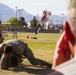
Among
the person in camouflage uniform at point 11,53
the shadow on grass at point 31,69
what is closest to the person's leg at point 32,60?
the person in camouflage uniform at point 11,53

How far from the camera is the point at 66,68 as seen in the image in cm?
133

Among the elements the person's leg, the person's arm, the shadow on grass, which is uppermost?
the person's arm

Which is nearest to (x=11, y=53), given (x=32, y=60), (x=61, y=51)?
(x=32, y=60)

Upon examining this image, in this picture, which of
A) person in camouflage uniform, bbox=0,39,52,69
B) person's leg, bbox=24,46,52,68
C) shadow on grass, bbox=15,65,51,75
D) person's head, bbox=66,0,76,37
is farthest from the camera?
person's leg, bbox=24,46,52,68

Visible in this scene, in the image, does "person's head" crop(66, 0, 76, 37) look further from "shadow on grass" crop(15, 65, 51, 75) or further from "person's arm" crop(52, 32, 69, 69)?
"shadow on grass" crop(15, 65, 51, 75)

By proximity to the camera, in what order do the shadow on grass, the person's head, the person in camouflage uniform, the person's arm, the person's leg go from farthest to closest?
the person's leg, the person in camouflage uniform, the shadow on grass, the person's arm, the person's head

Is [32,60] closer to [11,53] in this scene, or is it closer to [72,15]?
[11,53]

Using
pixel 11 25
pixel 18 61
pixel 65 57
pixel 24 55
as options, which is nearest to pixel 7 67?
pixel 18 61

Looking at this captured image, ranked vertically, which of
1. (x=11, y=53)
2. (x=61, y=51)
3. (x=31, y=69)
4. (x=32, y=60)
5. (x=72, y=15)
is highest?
(x=72, y=15)

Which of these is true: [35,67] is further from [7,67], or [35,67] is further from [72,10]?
[72,10]

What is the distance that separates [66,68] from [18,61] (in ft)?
43.1

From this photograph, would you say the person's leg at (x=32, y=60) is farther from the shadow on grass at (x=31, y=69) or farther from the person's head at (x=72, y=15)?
the person's head at (x=72, y=15)

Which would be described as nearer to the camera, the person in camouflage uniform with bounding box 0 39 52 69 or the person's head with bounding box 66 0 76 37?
the person's head with bounding box 66 0 76 37

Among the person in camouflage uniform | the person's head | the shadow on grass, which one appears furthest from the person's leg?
the person's head
